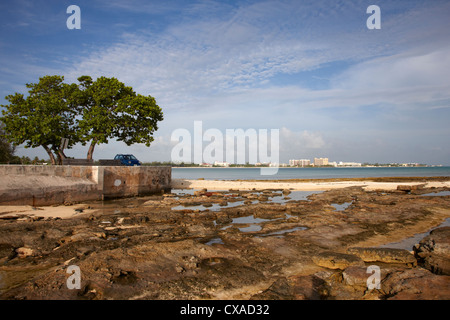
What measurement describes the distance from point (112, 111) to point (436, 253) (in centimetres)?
2746

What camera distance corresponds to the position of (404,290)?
537cm

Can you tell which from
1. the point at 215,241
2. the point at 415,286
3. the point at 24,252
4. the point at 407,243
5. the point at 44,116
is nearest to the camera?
the point at 415,286

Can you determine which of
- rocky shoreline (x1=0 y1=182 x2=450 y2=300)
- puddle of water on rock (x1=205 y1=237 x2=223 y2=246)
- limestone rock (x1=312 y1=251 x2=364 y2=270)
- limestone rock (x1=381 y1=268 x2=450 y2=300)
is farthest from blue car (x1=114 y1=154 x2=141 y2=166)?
limestone rock (x1=381 y1=268 x2=450 y2=300)

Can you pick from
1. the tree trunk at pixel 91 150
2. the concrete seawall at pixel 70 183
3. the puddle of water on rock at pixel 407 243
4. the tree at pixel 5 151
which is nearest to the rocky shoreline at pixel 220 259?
the puddle of water on rock at pixel 407 243

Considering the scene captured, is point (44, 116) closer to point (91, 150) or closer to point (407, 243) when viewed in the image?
point (91, 150)

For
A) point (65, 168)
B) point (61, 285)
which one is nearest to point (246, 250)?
point (61, 285)

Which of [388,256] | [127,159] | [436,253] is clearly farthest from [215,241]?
[127,159]

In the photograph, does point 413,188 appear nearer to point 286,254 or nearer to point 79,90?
→ point 286,254

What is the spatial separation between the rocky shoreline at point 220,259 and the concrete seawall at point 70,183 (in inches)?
114

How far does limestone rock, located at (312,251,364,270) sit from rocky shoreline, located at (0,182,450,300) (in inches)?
1.0

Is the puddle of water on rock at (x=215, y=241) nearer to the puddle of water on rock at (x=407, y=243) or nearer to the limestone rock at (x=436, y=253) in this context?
the puddle of water on rock at (x=407, y=243)

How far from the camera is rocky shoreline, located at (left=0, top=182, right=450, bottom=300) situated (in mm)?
5543

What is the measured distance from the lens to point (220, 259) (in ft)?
24.5
